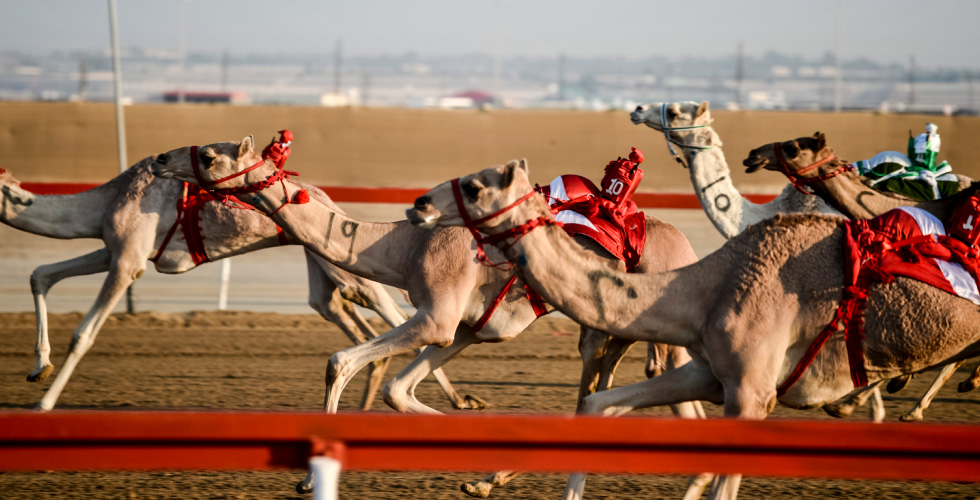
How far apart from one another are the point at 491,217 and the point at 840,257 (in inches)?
57.8

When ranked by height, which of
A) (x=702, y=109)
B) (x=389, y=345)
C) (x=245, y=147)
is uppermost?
(x=702, y=109)

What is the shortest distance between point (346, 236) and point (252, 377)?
290 cm

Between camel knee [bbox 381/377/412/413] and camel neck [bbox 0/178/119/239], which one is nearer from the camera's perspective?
camel knee [bbox 381/377/412/413]

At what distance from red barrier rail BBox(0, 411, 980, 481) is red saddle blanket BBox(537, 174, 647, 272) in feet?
8.36

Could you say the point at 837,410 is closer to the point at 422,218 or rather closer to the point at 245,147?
the point at 422,218

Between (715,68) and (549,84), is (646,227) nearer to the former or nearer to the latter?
Answer: (549,84)

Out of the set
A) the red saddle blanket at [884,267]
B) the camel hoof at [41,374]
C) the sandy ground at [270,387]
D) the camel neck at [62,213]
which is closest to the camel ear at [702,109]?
the sandy ground at [270,387]

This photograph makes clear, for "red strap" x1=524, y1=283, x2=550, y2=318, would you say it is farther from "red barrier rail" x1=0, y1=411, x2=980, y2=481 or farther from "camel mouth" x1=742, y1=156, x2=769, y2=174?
"red barrier rail" x1=0, y1=411, x2=980, y2=481

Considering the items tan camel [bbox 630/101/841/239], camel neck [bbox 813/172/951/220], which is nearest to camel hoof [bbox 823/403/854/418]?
camel neck [bbox 813/172/951/220]

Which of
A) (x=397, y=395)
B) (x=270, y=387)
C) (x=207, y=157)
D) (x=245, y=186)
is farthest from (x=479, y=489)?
(x=270, y=387)

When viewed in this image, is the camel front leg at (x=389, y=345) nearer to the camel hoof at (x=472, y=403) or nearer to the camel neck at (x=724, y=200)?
the camel hoof at (x=472, y=403)

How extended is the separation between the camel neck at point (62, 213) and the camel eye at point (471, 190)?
14.6 feet

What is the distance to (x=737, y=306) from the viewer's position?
3.98 m

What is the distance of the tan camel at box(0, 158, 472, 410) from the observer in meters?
6.91
